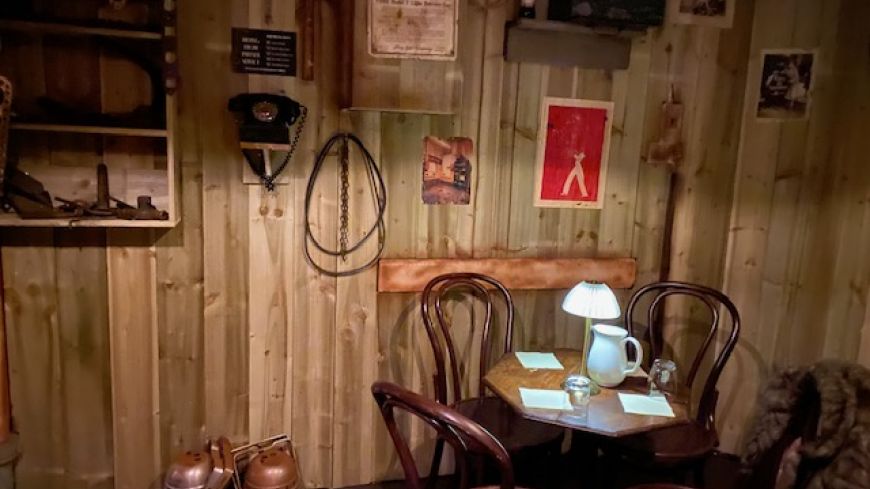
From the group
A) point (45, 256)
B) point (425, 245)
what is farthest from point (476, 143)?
point (45, 256)

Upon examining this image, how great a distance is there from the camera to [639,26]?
98.7 inches

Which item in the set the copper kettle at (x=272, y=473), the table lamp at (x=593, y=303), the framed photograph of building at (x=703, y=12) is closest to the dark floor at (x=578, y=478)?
the copper kettle at (x=272, y=473)

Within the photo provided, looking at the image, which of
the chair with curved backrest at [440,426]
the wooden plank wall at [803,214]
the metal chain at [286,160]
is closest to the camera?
the chair with curved backrest at [440,426]

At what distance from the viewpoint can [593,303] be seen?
2.05 m

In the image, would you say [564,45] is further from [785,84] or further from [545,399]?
[545,399]

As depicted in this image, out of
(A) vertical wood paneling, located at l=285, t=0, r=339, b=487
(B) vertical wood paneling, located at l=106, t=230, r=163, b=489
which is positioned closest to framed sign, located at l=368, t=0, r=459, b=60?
(A) vertical wood paneling, located at l=285, t=0, r=339, b=487

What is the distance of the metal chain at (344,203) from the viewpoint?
8.05ft

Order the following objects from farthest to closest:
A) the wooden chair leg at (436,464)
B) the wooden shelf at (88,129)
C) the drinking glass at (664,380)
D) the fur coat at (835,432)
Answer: the wooden chair leg at (436,464) < the drinking glass at (664,380) < the wooden shelf at (88,129) < the fur coat at (835,432)

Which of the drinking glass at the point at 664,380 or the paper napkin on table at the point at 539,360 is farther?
the paper napkin on table at the point at 539,360

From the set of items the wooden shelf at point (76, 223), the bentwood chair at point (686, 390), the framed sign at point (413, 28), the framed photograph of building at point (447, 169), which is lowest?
the bentwood chair at point (686, 390)

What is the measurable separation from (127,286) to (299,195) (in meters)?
0.68

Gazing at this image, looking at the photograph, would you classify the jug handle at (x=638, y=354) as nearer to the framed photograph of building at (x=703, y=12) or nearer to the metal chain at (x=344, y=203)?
the metal chain at (x=344, y=203)

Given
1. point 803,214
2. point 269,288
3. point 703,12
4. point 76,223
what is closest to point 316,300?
point 269,288

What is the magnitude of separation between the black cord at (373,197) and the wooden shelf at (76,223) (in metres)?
0.49
